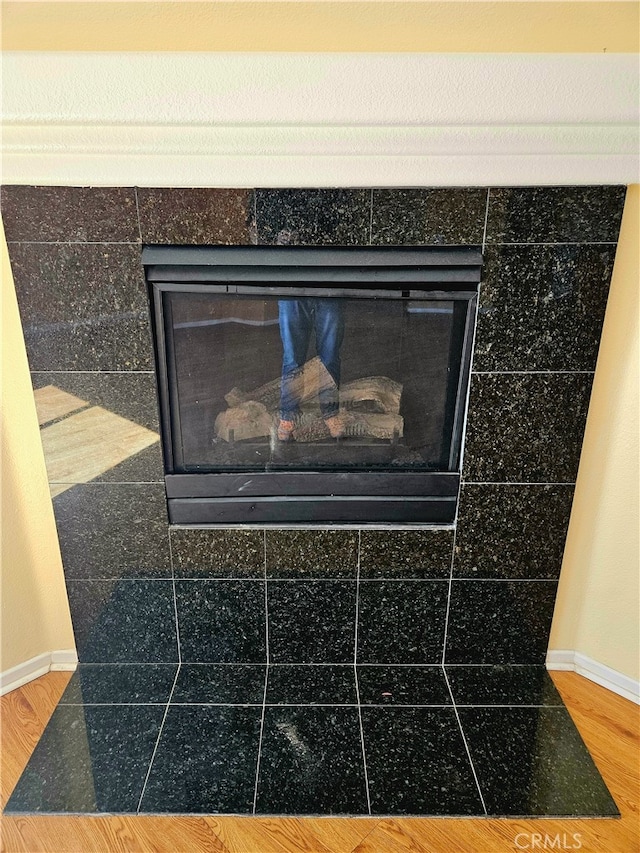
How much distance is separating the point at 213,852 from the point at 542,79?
1617 mm

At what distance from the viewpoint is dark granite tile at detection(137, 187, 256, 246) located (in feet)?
4.51

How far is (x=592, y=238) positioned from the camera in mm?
1402

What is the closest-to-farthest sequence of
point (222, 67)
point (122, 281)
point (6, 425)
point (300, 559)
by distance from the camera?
point (222, 67) < point (122, 281) < point (6, 425) < point (300, 559)

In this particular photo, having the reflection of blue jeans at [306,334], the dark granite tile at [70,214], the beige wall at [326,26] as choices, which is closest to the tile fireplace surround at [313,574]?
the dark granite tile at [70,214]

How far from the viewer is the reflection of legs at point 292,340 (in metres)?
1.51

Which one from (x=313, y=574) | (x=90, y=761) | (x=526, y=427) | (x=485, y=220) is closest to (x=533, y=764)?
(x=313, y=574)

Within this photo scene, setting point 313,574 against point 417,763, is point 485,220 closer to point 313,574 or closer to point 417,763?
point 313,574

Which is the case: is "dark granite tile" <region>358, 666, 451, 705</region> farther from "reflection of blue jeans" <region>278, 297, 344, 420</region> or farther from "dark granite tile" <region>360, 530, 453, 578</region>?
"reflection of blue jeans" <region>278, 297, 344, 420</region>

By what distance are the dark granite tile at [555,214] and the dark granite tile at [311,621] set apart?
3.08 ft

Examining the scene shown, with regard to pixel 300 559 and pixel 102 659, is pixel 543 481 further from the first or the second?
pixel 102 659

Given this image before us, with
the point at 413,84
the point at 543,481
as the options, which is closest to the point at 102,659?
the point at 543,481

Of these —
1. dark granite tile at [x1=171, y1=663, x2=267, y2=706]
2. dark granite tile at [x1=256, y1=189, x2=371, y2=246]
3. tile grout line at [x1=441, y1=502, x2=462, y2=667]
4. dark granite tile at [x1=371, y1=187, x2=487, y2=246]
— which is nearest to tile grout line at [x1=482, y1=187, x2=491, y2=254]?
dark granite tile at [x1=371, y1=187, x2=487, y2=246]

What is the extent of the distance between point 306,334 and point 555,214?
23.9 inches

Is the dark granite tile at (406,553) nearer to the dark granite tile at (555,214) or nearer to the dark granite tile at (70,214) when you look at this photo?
the dark granite tile at (555,214)
